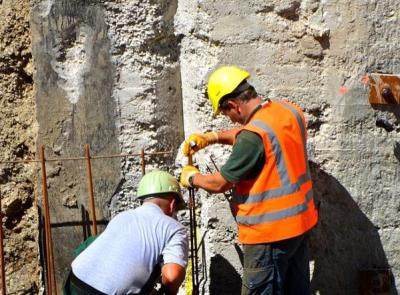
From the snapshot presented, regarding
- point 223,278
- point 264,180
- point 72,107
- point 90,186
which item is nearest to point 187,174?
point 264,180

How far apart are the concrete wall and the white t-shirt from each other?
929mm

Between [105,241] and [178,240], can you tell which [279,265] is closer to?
[178,240]

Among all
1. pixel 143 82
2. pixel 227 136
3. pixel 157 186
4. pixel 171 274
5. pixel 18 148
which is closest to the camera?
pixel 171 274

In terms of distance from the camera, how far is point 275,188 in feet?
11.0

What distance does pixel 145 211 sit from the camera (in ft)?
11.0

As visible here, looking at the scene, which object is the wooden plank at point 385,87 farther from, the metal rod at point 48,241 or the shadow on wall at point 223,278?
the metal rod at point 48,241

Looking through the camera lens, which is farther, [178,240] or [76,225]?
[76,225]

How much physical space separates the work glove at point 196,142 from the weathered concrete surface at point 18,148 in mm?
1170

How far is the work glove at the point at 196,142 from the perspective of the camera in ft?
12.4

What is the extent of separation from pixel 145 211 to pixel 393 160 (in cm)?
161

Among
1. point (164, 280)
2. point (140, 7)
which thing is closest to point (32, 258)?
point (164, 280)

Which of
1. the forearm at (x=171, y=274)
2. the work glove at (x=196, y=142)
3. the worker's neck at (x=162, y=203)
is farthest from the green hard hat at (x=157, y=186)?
the forearm at (x=171, y=274)

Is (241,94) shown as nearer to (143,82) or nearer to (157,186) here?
(157,186)

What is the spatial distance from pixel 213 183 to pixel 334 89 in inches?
40.6
